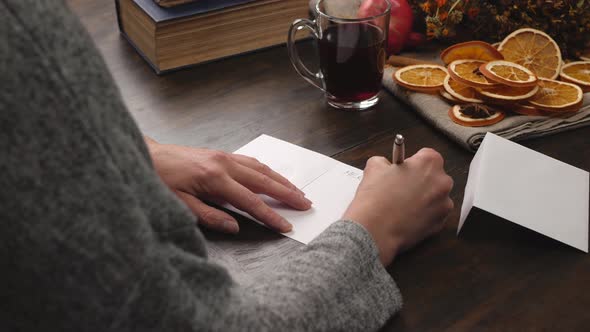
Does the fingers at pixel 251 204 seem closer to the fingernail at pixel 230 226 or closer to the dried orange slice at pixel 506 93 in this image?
the fingernail at pixel 230 226

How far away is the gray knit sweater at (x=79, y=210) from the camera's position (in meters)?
0.44

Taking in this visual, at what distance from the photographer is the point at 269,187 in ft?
2.89

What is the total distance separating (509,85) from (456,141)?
0.45ft

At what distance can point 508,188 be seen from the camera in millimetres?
857

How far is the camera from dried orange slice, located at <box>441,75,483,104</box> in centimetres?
111

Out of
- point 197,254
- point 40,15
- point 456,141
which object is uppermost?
point 40,15

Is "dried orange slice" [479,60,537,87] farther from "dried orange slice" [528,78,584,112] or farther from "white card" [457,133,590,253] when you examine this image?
"white card" [457,133,590,253]

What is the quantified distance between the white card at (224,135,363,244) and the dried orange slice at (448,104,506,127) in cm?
23

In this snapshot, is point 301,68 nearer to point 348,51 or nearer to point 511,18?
point 348,51

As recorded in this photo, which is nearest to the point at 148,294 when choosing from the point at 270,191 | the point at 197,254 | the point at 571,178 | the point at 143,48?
the point at 197,254

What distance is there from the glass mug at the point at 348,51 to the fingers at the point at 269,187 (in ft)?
1.04

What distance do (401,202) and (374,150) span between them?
24 cm

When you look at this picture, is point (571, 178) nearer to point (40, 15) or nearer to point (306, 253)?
point (306, 253)

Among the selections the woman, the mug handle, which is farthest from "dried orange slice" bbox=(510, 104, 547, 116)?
the woman
